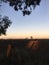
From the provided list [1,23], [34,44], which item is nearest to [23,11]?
A: [34,44]

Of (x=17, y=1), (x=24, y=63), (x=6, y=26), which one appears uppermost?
(x=17, y=1)

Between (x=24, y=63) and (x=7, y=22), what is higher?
(x=7, y=22)

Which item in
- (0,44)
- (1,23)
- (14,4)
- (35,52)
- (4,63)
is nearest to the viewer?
(4,63)

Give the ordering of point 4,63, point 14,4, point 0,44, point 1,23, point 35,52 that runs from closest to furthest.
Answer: point 4,63, point 35,52, point 14,4, point 0,44, point 1,23

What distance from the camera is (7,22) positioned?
2664cm

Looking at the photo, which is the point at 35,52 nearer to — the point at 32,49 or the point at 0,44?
the point at 32,49

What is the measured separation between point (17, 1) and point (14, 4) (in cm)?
39

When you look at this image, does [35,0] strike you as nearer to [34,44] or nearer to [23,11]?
[23,11]

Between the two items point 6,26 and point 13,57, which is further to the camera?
point 6,26

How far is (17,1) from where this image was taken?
725 inches

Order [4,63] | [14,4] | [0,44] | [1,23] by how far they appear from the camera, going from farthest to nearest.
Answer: [1,23], [0,44], [14,4], [4,63]

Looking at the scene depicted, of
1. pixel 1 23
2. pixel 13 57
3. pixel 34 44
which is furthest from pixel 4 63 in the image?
pixel 1 23

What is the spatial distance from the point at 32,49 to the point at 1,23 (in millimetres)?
8736

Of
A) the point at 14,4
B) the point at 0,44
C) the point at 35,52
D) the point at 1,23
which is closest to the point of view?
the point at 35,52
